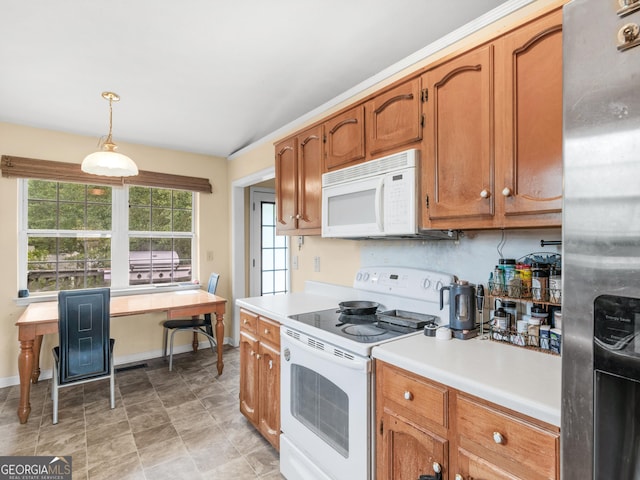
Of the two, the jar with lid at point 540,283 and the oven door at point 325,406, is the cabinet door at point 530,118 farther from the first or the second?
the oven door at point 325,406

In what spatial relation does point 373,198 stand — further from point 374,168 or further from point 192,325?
point 192,325

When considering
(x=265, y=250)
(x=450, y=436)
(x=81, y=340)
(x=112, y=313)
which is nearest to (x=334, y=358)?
(x=450, y=436)

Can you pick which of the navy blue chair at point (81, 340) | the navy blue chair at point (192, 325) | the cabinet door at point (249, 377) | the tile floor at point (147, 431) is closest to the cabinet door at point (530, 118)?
the cabinet door at point (249, 377)

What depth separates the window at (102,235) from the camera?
3301 millimetres

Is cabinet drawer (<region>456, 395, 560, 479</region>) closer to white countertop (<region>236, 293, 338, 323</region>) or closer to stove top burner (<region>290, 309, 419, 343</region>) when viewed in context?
stove top burner (<region>290, 309, 419, 343</region>)

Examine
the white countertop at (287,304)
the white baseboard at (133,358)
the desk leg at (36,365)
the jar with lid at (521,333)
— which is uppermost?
the jar with lid at (521,333)

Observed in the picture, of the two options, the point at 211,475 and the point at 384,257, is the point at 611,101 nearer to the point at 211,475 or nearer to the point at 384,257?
the point at 384,257

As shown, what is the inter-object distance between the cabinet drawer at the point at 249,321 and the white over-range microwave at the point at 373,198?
2.50 ft

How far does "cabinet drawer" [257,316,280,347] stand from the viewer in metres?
2.03

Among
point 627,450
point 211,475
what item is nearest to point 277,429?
point 211,475

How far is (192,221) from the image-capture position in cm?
420

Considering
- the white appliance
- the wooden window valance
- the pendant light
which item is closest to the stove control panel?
the white appliance

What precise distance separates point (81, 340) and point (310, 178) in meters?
2.08

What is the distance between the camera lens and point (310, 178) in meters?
2.33
